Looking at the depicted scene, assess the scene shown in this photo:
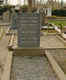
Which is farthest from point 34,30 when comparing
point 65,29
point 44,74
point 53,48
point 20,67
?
point 65,29

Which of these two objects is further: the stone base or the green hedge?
the green hedge

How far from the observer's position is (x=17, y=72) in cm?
593

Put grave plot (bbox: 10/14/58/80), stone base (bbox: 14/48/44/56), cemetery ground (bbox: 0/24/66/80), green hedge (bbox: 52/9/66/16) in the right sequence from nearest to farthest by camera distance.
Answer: cemetery ground (bbox: 0/24/66/80)
grave plot (bbox: 10/14/58/80)
stone base (bbox: 14/48/44/56)
green hedge (bbox: 52/9/66/16)

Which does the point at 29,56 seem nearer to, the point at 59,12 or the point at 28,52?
the point at 28,52

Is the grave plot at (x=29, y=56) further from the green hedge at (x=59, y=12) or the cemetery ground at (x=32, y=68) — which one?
the green hedge at (x=59, y=12)

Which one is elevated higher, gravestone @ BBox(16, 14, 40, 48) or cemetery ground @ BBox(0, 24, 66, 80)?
gravestone @ BBox(16, 14, 40, 48)

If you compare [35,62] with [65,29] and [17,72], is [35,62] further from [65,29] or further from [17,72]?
[65,29]

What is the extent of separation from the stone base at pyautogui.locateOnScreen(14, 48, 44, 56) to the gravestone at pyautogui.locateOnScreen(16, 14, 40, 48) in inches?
7.3

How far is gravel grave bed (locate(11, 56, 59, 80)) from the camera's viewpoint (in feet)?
18.0

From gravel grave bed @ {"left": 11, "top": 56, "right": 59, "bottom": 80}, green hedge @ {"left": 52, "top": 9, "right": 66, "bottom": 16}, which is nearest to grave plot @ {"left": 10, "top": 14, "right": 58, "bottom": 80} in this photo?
gravel grave bed @ {"left": 11, "top": 56, "right": 59, "bottom": 80}

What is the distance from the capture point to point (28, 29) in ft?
26.2

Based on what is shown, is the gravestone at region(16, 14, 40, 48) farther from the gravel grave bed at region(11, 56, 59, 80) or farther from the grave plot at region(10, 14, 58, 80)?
the gravel grave bed at region(11, 56, 59, 80)

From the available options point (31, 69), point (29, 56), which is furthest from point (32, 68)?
point (29, 56)

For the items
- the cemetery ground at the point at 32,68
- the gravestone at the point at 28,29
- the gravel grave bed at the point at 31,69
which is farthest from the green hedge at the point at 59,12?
the gravel grave bed at the point at 31,69
